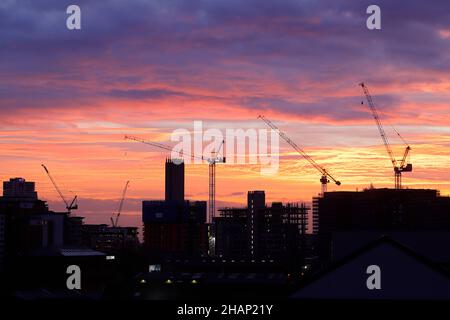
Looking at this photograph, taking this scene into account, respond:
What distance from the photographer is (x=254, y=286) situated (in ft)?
456

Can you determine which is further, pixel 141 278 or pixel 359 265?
pixel 141 278

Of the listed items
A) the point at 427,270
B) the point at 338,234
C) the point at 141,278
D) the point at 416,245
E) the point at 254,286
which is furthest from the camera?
the point at 141,278

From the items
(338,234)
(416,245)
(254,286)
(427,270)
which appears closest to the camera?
(427,270)

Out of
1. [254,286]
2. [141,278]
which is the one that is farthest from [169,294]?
[141,278]

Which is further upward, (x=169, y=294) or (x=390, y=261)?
(x=390, y=261)

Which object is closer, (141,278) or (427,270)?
(427,270)
